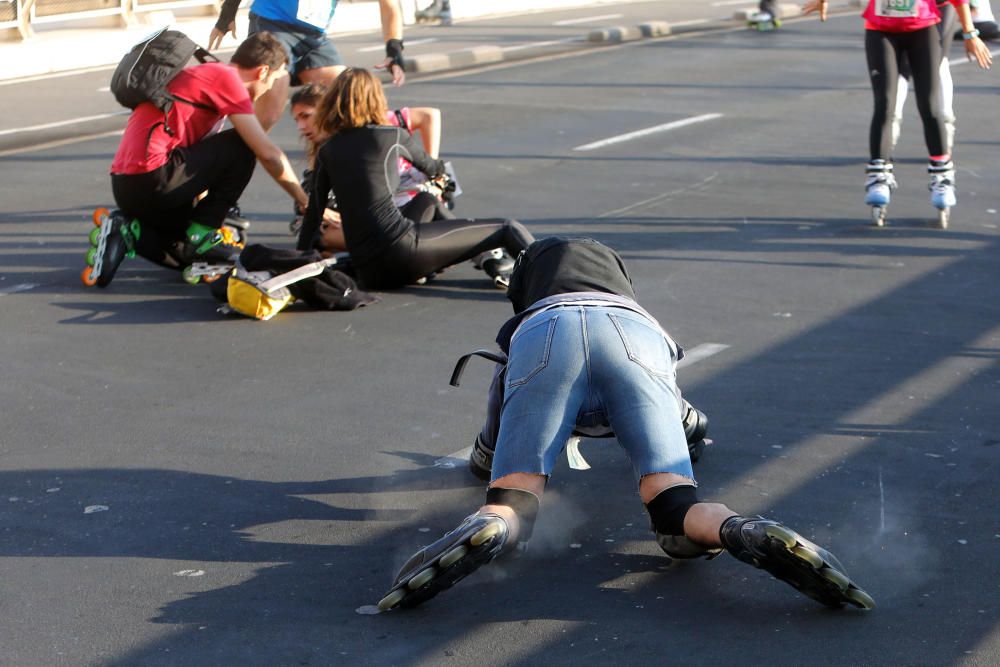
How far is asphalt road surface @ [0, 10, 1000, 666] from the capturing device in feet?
12.9

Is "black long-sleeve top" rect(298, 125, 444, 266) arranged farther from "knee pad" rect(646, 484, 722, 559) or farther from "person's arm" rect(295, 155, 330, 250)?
"knee pad" rect(646, 484, 722, 559)

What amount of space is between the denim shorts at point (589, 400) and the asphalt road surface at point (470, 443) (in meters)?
0.37

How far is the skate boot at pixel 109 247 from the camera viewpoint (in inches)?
305

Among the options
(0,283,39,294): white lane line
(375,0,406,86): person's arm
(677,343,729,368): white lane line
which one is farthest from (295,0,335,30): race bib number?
(677,343,729,368): white lane line

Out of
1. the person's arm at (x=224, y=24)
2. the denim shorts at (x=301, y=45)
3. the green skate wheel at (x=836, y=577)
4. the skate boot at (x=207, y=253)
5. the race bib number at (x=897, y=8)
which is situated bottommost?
the skate boot at (x=207, y=253)

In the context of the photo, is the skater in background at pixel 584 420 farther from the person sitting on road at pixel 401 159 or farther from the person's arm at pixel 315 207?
the person sitting on road at pixel 401 159

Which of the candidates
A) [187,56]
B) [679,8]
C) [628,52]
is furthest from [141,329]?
[679,8]

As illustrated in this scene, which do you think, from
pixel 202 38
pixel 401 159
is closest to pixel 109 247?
pixel 401 159

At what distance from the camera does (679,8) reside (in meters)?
27.2

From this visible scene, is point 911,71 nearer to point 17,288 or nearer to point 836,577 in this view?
point 17,288

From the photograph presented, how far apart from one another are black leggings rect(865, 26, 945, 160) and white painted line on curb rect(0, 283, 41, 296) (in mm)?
4931

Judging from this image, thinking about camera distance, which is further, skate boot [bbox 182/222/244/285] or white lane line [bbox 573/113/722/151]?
white lane line [bbox 573/113/722/151]

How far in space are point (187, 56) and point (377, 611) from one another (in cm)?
464

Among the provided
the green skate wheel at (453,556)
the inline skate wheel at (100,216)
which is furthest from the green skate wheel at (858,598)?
the inline skate wheel at (100,216)
